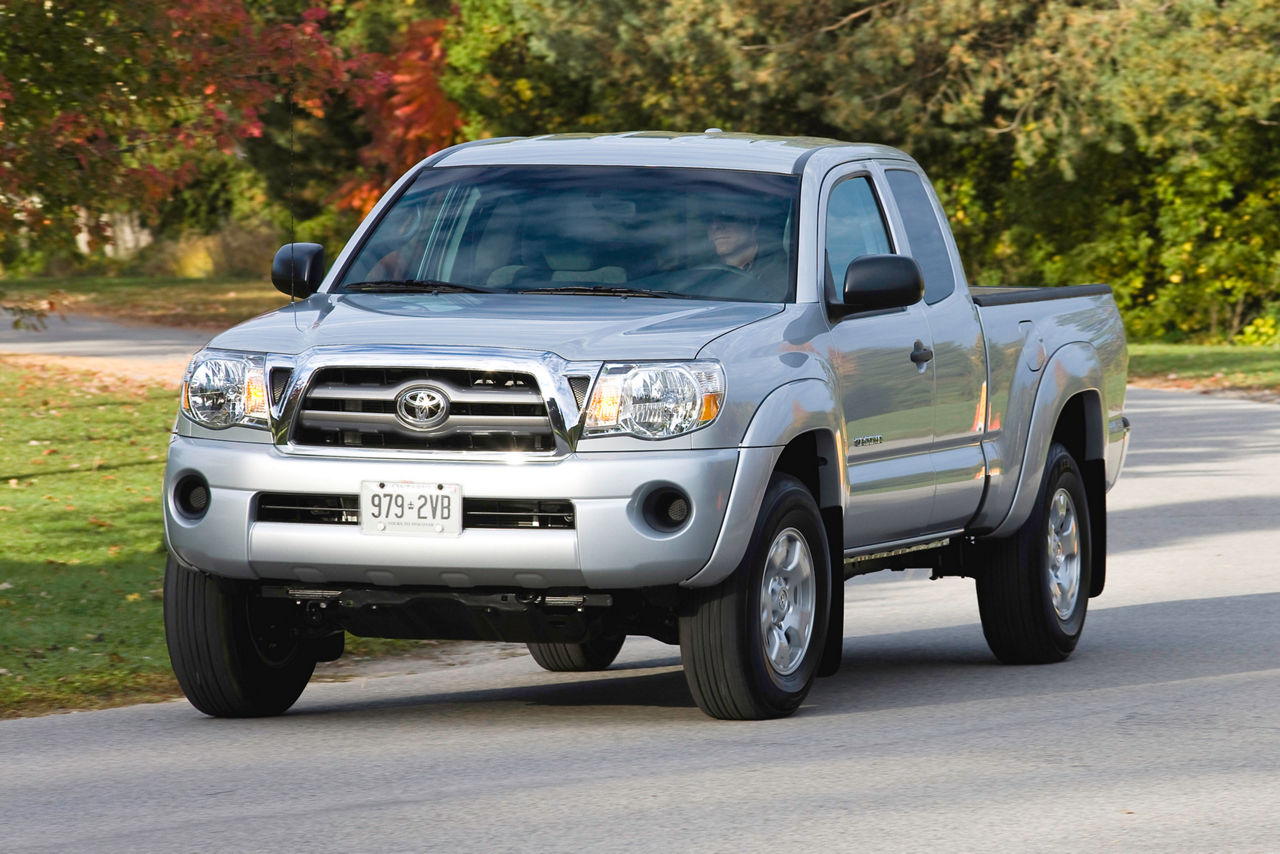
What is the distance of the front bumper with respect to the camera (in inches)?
273

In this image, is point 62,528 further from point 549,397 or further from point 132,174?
point 549,397

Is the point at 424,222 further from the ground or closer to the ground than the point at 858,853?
further from the ground

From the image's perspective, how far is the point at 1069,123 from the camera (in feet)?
101

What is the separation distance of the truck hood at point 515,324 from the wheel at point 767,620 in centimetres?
62

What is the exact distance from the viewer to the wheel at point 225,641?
7.53 meters

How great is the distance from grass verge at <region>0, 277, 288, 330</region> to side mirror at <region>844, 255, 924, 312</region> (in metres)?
26.7

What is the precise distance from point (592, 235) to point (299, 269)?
1.10 meters

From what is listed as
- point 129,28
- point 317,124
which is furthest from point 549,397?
point 317,124

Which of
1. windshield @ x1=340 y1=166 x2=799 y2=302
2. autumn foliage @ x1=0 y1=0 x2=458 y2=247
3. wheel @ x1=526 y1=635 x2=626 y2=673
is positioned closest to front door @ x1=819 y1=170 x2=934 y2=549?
windshield @ x1=340 y1=166 x2=799 y2=302

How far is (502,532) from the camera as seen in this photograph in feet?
22.8

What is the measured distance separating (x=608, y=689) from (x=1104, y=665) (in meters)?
2.11

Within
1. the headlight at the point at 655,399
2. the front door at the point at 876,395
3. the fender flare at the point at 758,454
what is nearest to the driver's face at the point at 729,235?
the front door at the point at 876,395

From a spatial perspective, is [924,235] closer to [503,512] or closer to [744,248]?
[744,248]

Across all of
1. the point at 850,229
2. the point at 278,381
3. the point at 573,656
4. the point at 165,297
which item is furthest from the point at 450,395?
the point at 165,297
